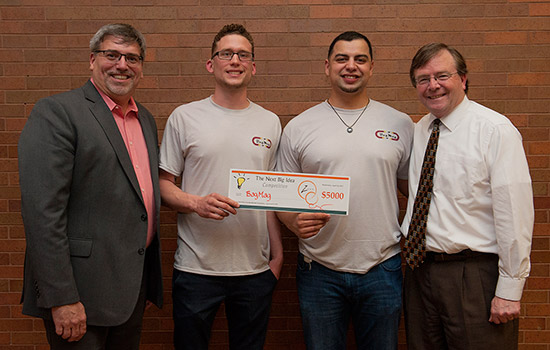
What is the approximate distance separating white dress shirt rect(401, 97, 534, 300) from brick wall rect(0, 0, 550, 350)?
87cm

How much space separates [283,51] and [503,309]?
2037mm

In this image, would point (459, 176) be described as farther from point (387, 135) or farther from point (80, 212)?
point (80, 212)

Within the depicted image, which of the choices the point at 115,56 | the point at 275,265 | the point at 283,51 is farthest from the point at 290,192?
the point at 283,51

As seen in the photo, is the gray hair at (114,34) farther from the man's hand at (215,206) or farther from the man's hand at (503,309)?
the man's hand at (503,309)

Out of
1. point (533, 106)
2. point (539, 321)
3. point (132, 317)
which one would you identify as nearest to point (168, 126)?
point (132, 317)

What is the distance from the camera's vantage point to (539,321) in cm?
298

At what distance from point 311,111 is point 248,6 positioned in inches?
37.7

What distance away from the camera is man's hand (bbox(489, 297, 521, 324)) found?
193 centimetres

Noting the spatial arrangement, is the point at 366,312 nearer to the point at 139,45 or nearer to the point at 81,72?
the point at 139,45

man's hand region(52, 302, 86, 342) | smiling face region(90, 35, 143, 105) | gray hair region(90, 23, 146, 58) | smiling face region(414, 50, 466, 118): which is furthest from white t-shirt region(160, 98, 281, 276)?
smiling face region(414, 50, 466, 118)

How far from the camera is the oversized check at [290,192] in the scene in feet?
6.73

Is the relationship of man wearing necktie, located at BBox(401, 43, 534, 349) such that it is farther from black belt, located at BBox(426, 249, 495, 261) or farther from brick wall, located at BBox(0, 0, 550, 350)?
brick wall, located at BBox(0, 0, 550, 350)

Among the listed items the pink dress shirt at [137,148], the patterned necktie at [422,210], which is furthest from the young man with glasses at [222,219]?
the patterned necktie at [422,210]

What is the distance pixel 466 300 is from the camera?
6.58ft
